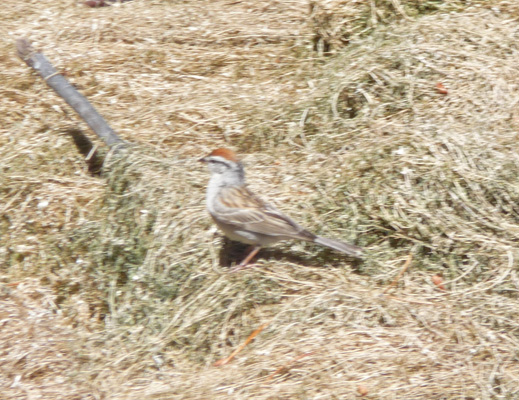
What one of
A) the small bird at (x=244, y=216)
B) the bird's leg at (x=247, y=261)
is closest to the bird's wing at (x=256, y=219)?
the small bird at (x=244, y=216)

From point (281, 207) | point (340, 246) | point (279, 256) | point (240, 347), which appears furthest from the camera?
point (281, 207)

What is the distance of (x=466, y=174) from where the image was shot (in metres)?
4.95

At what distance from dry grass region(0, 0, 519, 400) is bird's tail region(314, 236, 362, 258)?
0.45ft

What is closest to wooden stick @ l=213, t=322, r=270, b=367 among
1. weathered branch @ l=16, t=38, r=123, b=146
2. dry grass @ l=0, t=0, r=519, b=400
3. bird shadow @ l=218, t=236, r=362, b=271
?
dry grass @ l=0, t=0, r=519, b=400

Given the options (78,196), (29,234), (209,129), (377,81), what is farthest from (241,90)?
(29,234)

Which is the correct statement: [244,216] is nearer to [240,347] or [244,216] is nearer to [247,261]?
[247,261]

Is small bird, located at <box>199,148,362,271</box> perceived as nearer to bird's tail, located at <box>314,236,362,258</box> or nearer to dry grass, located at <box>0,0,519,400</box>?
bird's tail, located at <box>314,236,362,258</box>

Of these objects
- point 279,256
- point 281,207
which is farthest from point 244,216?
point 281,207

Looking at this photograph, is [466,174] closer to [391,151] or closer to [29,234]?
[391,151]

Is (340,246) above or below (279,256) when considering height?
above

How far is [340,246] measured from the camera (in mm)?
4684

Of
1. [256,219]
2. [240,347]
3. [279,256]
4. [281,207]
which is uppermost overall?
[256,219]

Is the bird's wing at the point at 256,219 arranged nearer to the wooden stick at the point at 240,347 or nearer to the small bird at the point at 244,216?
the small bird at the point at 244,216

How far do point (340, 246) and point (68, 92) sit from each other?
249 centimetres
